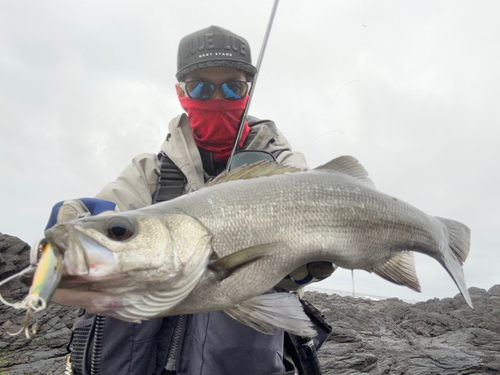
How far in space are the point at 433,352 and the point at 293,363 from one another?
4.74 m

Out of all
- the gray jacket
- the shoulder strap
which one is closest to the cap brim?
the shoulder strap

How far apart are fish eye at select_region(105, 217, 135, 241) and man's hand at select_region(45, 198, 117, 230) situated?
83cm

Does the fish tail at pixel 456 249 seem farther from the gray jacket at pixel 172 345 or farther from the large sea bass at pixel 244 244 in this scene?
the gray jacket at pixel 172 345

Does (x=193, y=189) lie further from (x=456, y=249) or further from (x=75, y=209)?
(x=456, y=249)

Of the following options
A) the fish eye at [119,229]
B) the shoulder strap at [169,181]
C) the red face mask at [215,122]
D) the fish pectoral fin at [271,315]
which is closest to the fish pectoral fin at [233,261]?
the fish pectoral fin at [271,315]

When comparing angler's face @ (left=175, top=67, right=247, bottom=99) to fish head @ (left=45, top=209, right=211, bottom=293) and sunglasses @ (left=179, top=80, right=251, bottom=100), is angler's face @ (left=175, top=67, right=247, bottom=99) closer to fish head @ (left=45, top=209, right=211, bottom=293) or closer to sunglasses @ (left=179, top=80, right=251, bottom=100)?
sunglasses @ (left=179, top=80, right=251, bottom=100)

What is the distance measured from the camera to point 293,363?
3.34 metres

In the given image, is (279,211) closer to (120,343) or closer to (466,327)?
(120,343)

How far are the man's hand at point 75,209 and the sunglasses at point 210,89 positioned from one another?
1.65 metres

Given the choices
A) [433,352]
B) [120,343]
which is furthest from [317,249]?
[433,352]

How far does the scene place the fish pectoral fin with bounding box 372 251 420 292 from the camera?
2570 millimetres

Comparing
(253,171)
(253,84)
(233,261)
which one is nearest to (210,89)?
(253,84)

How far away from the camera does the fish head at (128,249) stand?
1562mm

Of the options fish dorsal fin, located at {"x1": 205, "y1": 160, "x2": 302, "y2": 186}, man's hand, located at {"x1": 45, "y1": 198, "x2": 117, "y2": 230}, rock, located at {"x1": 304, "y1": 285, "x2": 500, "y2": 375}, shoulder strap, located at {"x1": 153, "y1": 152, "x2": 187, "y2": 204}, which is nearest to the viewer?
fish dorsal fin, located at {"x1": 205, "y1": 160, "x2": 302, "y2": 186}
